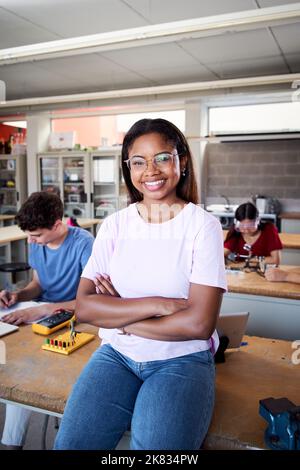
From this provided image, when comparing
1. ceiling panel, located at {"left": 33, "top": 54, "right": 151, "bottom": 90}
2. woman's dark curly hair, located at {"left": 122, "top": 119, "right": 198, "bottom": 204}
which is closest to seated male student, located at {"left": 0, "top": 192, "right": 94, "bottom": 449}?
woman's dark curly hair, located at {"left": 122, "top": 119, "right": 198, "bottom": 204}

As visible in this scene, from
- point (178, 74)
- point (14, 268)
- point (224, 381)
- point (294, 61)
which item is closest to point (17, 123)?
point (178, 74)

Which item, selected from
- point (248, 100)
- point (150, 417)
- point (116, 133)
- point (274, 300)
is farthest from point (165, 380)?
point (116, 133)

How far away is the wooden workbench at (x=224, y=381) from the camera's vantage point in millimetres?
999

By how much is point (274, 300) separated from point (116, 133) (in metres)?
5.85

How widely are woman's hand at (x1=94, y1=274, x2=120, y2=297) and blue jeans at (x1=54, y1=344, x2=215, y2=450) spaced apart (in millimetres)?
222

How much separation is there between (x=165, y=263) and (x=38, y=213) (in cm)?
96

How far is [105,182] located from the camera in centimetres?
695

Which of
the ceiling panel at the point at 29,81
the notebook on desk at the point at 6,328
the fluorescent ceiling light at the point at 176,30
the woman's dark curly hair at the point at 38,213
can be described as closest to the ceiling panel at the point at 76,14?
the fluorescent ceiling light at the point at 176,30

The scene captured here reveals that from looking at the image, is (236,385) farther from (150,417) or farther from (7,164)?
(7,164)

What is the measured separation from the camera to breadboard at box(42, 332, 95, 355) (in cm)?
138

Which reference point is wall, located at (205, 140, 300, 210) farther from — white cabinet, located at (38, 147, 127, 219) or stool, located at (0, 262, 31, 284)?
stool, located at (0, 262, 31, 284)

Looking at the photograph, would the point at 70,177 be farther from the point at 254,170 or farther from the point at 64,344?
the point at 64,344

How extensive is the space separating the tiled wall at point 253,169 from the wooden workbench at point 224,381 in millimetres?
5071
